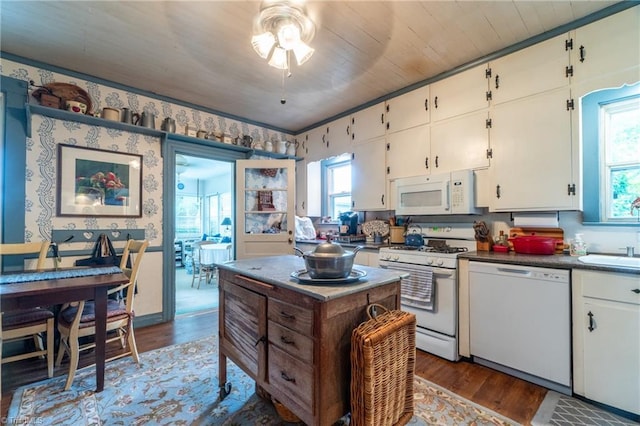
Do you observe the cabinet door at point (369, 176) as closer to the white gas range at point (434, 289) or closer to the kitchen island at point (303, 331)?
the white gas range at point (434, 289)

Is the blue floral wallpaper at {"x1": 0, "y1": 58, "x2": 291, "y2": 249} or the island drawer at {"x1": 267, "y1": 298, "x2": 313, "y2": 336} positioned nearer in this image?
the island drawer at {"x1": 267, "y1": 298, "x2": 313, "y2": 336}

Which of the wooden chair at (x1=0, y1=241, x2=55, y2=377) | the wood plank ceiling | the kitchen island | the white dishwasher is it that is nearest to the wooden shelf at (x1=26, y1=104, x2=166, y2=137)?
the wood plank ceiling

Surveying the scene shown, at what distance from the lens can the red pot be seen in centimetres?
229

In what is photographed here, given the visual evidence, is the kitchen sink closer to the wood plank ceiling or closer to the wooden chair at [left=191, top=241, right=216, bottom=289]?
the wood plank ceiling

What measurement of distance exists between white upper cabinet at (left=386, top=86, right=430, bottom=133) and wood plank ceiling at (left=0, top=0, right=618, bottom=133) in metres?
0.13

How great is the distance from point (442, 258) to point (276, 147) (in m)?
3.04

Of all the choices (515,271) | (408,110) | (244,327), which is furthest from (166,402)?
(408,110)

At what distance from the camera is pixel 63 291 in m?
1.87

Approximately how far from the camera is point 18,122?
2.58 meters

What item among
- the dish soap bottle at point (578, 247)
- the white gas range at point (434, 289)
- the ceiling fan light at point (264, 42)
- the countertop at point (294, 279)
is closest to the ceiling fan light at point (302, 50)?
the ceiling fan light at point (264, 42)

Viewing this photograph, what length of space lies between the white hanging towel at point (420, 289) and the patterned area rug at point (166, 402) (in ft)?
2.09

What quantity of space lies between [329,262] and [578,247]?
7.18 ft

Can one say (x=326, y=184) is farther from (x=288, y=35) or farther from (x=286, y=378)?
(x=286, y=378)

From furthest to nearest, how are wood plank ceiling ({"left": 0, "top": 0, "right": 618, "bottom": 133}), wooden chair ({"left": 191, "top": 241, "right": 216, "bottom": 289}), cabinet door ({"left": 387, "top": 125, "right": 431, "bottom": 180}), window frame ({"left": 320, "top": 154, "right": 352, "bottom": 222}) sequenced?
wooden chair ({"left": 191, "top": 241, "right": 216, "bottom": 289}) < window frame ({"left": 320, "top": 154, "right": 352, "bottom": 222}) < cabinet door ({"left": 387, "top": 125, "right": 431, "bottom": 180}) < wood plank ceiling ({"left": 0, "top": 0, "right": 618, "bottom": 133})
